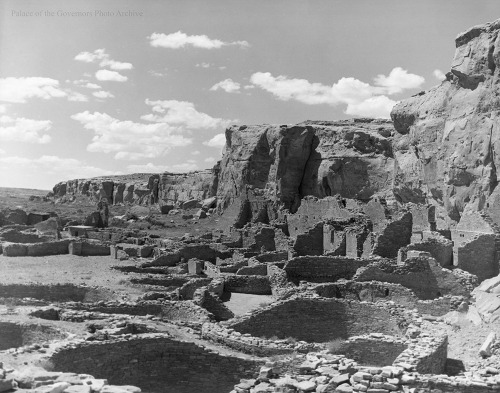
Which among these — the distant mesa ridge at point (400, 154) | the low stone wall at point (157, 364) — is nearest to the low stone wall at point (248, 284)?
the low stone wall at point (157, 364)

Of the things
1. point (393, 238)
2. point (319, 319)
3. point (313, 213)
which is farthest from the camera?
point (313, 213)

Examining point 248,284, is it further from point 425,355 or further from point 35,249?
point 35,249

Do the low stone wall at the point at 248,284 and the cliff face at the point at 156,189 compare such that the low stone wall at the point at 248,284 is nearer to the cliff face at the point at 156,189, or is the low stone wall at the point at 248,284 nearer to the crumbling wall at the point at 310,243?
the crumbling wall at the point at 310,243

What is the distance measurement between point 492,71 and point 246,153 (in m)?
40.2

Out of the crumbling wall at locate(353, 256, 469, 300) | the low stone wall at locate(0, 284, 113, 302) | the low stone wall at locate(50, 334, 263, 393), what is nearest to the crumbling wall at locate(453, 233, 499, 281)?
the crumbling wall at locate(353, 256, 469, 300)

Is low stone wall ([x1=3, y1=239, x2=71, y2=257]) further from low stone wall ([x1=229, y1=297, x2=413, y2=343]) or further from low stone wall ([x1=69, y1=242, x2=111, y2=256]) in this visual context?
low stone wall ([x1=229, y1=297, x2=413, y2=343])

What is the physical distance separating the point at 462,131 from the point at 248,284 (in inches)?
577

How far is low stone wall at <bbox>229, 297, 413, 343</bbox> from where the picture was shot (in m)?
14.1

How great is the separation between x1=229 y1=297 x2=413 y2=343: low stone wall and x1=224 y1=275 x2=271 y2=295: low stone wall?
16.2 feet

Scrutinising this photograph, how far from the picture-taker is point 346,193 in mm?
Answer: 55250

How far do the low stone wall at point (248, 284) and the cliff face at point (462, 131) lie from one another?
38.5 ft

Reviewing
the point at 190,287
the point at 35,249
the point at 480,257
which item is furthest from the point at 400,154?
the point at 190,287

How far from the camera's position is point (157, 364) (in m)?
10.1

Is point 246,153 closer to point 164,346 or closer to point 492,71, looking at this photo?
point 492,71
